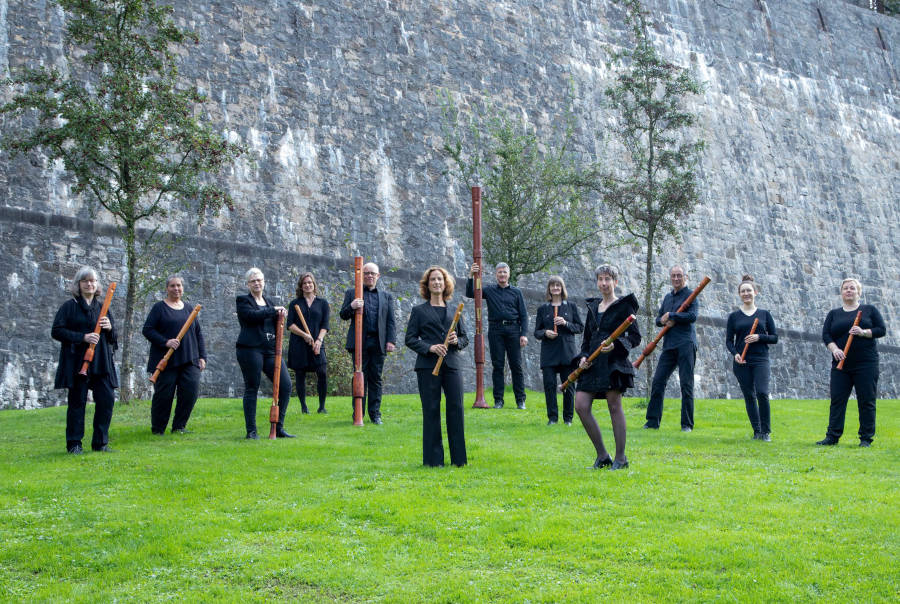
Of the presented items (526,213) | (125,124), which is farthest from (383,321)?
(526,213)

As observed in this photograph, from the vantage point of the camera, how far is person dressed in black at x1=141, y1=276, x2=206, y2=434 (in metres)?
9.83

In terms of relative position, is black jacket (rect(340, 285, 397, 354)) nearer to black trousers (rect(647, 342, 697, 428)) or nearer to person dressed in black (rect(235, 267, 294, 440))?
person dressed in black (rect(235, 267, 294, 440))

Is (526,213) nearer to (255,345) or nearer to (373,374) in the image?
(373,374)

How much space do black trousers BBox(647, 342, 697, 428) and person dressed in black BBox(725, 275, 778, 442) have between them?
19.5 inches

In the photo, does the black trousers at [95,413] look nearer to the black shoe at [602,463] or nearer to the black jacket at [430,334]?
the black jacket at [430,334]

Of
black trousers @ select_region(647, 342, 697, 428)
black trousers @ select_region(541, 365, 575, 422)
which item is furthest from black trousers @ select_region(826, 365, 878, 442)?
black trousers @ select_region(541, 365, 575, 422)

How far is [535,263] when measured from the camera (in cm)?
1655

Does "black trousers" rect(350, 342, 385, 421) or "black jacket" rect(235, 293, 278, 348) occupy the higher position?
"black jacket" rect(235, 293, 278, 348)

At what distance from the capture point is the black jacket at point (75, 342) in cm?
858

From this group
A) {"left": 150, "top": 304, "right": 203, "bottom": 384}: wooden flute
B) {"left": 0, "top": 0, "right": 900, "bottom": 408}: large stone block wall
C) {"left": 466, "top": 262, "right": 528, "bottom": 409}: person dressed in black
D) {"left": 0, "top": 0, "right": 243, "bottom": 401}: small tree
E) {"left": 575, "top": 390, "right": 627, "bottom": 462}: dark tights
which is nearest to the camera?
{"left": 575, "top": 390, "right": 627, "bottom": 462}: dark tights

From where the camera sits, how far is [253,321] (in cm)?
980

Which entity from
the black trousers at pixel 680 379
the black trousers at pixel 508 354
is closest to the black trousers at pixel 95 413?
the black trousers at pixel 508 354

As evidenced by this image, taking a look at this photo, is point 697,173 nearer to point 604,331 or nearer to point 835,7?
point 835,7

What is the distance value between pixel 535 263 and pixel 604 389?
9223mm
